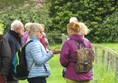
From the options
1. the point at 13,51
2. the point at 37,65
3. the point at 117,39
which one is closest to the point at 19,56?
the point at 37,65

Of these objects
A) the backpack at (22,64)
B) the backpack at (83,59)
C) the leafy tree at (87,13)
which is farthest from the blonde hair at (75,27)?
the leafy tree at (87,13)

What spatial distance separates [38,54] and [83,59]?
2.46 ft

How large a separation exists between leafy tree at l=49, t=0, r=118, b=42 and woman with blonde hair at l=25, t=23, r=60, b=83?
2077cm

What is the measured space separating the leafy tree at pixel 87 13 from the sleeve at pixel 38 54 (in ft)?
68.3

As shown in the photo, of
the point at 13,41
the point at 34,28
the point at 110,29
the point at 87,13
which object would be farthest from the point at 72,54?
the point at 87,13

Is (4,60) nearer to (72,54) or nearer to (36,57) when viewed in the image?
(36,57)

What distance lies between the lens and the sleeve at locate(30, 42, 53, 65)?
7.91 meters

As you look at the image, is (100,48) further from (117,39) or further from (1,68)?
(117,39)

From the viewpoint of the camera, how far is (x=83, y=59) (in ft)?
25.6

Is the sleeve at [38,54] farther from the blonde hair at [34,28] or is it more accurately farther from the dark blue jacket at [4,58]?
the dark blue jacket at [4,58]

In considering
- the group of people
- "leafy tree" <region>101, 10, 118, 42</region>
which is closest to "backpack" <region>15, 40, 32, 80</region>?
the group of people

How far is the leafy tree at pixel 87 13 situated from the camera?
28922mm

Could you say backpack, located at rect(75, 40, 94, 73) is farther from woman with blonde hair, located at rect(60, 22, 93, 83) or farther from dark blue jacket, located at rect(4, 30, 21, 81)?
dark blue jacket, located at rect(4, 30, 21, 81)

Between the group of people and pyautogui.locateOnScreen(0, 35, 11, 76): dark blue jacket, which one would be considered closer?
the group of people
